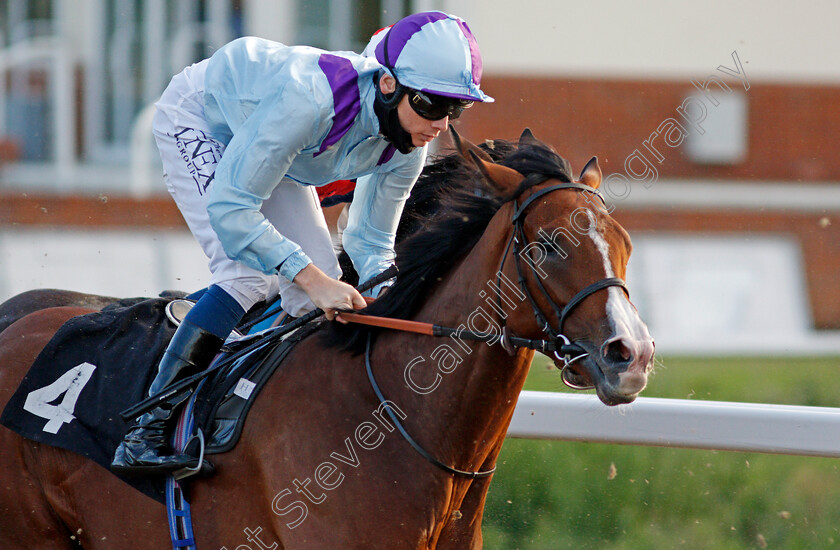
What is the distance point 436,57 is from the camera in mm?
2473

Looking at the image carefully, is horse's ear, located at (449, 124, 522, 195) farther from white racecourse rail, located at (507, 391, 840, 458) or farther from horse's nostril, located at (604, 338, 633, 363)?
white racecourse rail, located at (507, 391, 840, 458)

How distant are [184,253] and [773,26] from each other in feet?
18.0

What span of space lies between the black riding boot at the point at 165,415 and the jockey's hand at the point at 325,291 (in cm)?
37

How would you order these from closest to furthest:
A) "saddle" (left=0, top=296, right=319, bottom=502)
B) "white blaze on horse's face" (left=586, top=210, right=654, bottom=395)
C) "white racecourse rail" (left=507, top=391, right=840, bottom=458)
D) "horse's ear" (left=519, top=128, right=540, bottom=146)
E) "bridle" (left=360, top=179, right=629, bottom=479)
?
"white blaze on horse's face" (left=586, top=210, right=654, bottom=395)
"bridle" (left=360, top=179, right=629, bottom=479)
"horse's ear" (left=519, top=128, right=540, bottom=146)
"saddle" (left=0, top=296, right=319, bottom=502)
"white racecourse rail" (left=507, top=391, right=840, bottom=458)

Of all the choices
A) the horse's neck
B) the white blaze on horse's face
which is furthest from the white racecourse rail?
the white blaze on horse's face

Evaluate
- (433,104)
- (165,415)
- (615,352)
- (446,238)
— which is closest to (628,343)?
(615,352)

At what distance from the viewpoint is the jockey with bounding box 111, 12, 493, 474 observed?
252cm

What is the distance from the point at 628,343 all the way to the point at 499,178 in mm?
559

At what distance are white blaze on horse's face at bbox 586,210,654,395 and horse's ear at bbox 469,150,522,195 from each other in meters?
0.40

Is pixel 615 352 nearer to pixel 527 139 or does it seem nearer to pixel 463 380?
Answer: pixel 463 380

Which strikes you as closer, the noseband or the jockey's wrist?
the noseband

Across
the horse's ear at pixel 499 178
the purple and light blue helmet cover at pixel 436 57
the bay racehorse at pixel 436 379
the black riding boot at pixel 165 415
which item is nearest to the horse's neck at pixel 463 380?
the bay racehorse at pixel 436 379

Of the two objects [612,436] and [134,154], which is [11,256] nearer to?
[134,154]

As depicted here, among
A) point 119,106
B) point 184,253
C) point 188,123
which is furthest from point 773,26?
point 188,123
